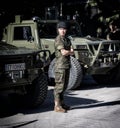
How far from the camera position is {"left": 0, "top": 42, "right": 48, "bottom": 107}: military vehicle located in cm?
772

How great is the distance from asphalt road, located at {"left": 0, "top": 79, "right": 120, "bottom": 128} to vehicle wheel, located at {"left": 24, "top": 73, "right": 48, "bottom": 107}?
0.15 m

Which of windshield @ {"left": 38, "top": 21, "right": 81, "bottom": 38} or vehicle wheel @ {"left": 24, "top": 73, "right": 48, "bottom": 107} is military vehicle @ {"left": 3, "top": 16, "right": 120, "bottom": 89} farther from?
vehicle wheel @ {"left": 24, "top": 73, "right": 48, "bottom": 107}

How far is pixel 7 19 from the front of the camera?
1695 cm

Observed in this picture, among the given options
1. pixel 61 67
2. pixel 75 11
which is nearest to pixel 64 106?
pixel 61 67

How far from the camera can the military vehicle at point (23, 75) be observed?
7.72 meters

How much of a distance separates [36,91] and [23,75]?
0.63 meters

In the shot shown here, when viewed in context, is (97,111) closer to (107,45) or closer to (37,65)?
(37,65)

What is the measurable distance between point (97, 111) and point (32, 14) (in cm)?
1003

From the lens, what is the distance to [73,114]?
26.4 ft

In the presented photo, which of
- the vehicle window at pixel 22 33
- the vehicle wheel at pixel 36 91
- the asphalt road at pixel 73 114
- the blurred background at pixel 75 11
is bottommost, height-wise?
the asphalt road at pixel 73 114

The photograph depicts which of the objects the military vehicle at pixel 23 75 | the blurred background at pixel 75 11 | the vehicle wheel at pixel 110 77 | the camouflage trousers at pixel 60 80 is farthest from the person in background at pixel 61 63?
the blurred background at pixel 75 11

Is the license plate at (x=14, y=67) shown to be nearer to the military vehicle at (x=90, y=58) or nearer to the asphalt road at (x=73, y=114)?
the asphalt road at (x=73, y=114)

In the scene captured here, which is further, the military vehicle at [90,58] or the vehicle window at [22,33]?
the vehicle window at [22,33]

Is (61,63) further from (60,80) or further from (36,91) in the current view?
(36,91)
